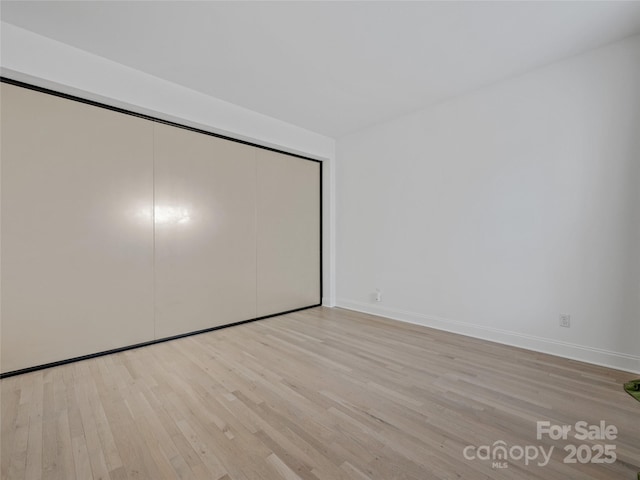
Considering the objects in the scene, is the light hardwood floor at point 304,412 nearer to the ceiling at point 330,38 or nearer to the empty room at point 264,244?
the empty room at point 264,244

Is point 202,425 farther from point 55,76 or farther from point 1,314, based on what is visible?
point 55,76

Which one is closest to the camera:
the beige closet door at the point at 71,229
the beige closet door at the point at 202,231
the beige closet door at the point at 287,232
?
the beige closet door at the point at 71,229

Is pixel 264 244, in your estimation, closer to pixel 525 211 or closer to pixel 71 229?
pixel 71 229

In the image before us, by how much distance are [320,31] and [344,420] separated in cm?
275

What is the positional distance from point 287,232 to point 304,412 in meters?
2.76

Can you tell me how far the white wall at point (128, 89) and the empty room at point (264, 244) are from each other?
0.06 ft

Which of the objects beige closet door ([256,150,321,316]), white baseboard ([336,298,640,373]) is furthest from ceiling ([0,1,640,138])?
white baseboard ([336,298,640,373])

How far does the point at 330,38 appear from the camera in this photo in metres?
2.36

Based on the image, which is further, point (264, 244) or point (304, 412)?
point (264, 244)

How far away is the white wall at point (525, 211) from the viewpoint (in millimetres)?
2428

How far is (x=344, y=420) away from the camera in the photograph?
1.75 m

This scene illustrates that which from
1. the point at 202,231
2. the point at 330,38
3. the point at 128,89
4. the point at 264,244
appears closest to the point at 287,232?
the point at 264,244

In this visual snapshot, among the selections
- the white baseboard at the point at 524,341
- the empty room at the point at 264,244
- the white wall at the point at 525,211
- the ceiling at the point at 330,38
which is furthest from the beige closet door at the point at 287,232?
the ceiling at the point at 330,38

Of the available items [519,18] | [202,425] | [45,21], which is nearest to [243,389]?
[202,425]
